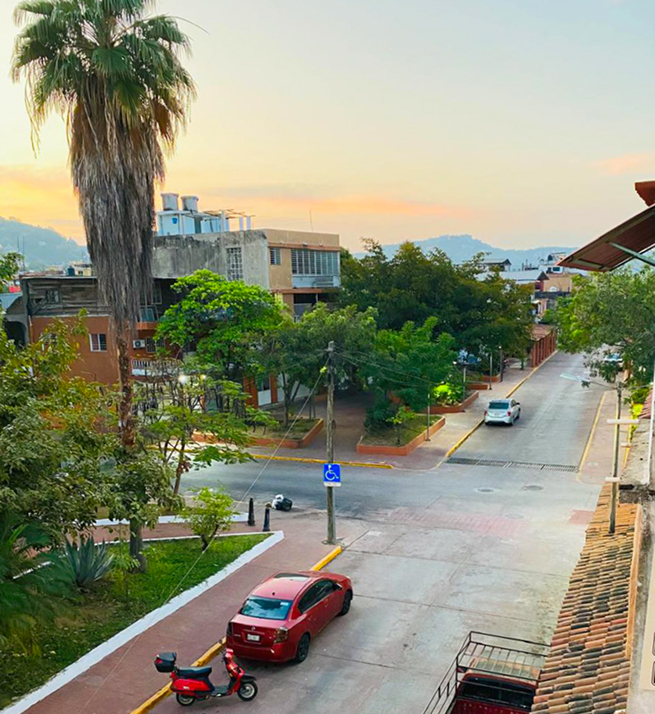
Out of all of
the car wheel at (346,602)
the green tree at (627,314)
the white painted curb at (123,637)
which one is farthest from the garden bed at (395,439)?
the car wheel at (346,602)

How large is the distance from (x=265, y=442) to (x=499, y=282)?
19.5 metres

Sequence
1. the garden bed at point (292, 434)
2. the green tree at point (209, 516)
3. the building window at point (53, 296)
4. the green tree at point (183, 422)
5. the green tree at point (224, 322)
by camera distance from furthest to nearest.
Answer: the building window at point (53, 296) < the green tree at point (224, 322) < the garden bed at point (292, 434) < the green tree at point (183, 422) < the green tree at point (209, 516)

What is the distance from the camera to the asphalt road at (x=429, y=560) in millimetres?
12016

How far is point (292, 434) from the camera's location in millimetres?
32000

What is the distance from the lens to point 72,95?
46.9 feet

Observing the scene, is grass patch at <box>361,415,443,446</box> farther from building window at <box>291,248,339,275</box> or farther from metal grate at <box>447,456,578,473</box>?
building window at <box>291,248,339,275</box>

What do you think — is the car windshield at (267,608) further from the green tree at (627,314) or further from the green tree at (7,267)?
the green tree at (627,314)

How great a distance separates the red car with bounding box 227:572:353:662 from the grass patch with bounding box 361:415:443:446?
16136 millimetres

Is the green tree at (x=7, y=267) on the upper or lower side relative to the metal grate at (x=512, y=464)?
upper

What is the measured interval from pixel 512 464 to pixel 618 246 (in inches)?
915

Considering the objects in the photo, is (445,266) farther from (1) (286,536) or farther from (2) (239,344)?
(1) (286,536)

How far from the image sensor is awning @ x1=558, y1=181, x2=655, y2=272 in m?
5.35

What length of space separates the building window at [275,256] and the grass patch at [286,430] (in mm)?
10730

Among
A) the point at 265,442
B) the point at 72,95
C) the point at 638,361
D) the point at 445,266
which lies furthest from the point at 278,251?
the point at 72,95
